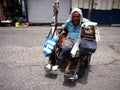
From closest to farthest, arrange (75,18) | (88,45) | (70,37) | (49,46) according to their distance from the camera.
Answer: (88,45) → (49,46) → (75,18) → (70,37)

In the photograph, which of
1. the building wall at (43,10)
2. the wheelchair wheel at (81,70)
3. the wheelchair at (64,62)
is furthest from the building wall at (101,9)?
the wheelchair wheel at (81,70)

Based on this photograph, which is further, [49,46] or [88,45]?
[49,46]

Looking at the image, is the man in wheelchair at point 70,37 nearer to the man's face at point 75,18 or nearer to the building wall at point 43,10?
Answer: the man's face at point 75,18

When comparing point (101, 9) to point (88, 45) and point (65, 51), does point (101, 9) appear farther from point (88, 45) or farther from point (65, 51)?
point (88, 45)

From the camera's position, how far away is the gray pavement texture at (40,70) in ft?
12.0

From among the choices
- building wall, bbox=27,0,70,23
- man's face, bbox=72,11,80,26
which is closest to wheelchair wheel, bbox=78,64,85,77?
man's face, bbox=72,11,80,26

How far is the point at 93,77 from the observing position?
4.06 metres

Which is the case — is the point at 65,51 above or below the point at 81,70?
above

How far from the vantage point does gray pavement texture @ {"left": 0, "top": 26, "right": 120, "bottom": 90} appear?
3664mm

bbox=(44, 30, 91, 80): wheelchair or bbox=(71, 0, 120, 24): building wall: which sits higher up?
bbox=(71, 0, 120, 24): building wall

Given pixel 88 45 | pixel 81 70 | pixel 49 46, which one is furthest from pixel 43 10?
pixel 88 45

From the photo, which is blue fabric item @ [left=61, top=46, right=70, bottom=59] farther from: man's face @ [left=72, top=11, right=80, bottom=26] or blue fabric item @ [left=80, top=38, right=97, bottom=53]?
man's face @ [left=72, top=11, right=80, bottom=26]

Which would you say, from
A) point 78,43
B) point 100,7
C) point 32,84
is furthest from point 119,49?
point 100,7

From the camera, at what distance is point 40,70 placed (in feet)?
14.1
